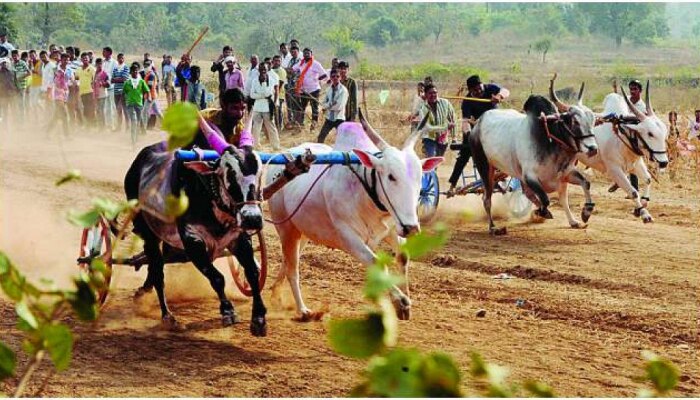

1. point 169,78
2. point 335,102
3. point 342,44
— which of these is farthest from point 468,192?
point 342,44

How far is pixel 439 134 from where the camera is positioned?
14688 millimetres

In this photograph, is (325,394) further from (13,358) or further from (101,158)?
(101,158)

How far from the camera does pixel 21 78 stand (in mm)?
22844

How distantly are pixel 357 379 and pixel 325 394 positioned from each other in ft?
0.91

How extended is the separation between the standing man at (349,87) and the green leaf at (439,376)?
16930mm

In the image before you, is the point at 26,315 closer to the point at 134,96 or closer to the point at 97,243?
the point at 97,243

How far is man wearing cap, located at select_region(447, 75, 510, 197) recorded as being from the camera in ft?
46.6

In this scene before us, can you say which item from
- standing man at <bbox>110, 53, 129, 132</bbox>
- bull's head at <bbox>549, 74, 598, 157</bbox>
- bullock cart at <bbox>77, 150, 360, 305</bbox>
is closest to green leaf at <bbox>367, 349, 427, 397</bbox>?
bullock cart at <bbox>77, 150, 360, 305</bbox>

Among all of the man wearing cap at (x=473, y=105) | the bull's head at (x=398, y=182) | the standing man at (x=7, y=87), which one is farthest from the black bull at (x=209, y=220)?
the standing man at (x=7, y=87)

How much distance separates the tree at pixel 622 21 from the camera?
229ft

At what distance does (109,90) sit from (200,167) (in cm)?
1582

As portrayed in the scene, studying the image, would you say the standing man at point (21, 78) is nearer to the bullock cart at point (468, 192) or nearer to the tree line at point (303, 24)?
the bullock cart at point (468, 192)

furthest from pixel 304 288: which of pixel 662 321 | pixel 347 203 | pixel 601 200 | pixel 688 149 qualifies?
pixel 688 149

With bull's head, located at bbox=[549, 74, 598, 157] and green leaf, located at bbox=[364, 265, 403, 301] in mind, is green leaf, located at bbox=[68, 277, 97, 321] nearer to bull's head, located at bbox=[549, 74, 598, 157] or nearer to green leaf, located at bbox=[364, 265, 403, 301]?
green leaf, located at bbox=[364, 265, 403, 301]
